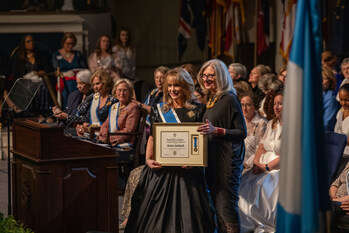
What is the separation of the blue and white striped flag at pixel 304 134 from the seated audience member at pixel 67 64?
925 centimetres

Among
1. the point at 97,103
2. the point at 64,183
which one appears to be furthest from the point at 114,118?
the point at 64,183

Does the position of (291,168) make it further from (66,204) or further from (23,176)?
(23,176)

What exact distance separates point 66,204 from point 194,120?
1.21 meters

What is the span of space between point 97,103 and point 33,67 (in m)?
4.31

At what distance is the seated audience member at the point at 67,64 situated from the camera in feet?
39.6

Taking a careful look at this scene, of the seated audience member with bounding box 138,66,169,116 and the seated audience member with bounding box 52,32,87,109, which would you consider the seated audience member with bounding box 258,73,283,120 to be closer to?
the seated audience member with bounding box 138,66,169,116

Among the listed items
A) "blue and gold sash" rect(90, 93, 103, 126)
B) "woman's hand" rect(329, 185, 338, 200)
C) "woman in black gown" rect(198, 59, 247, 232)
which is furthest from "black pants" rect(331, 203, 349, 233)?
"blue and gold sash" rect(90, 93, 103, 126)

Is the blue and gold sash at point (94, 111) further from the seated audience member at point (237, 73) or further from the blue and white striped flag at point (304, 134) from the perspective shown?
the blue and white striped flag at point (304, 134)

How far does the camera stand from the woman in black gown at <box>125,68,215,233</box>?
17.3ft

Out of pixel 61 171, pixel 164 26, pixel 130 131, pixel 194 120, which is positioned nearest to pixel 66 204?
pixel 61 171

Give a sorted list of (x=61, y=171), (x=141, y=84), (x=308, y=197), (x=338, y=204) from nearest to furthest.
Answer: (x=308, y=197), (x=61, y=171), (x=338, y=204), (x=141, y=84)

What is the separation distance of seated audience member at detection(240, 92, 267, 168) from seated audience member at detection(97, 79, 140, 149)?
1.28m

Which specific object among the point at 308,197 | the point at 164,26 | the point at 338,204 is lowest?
the point at 338,204

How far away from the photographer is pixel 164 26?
1600 cm
